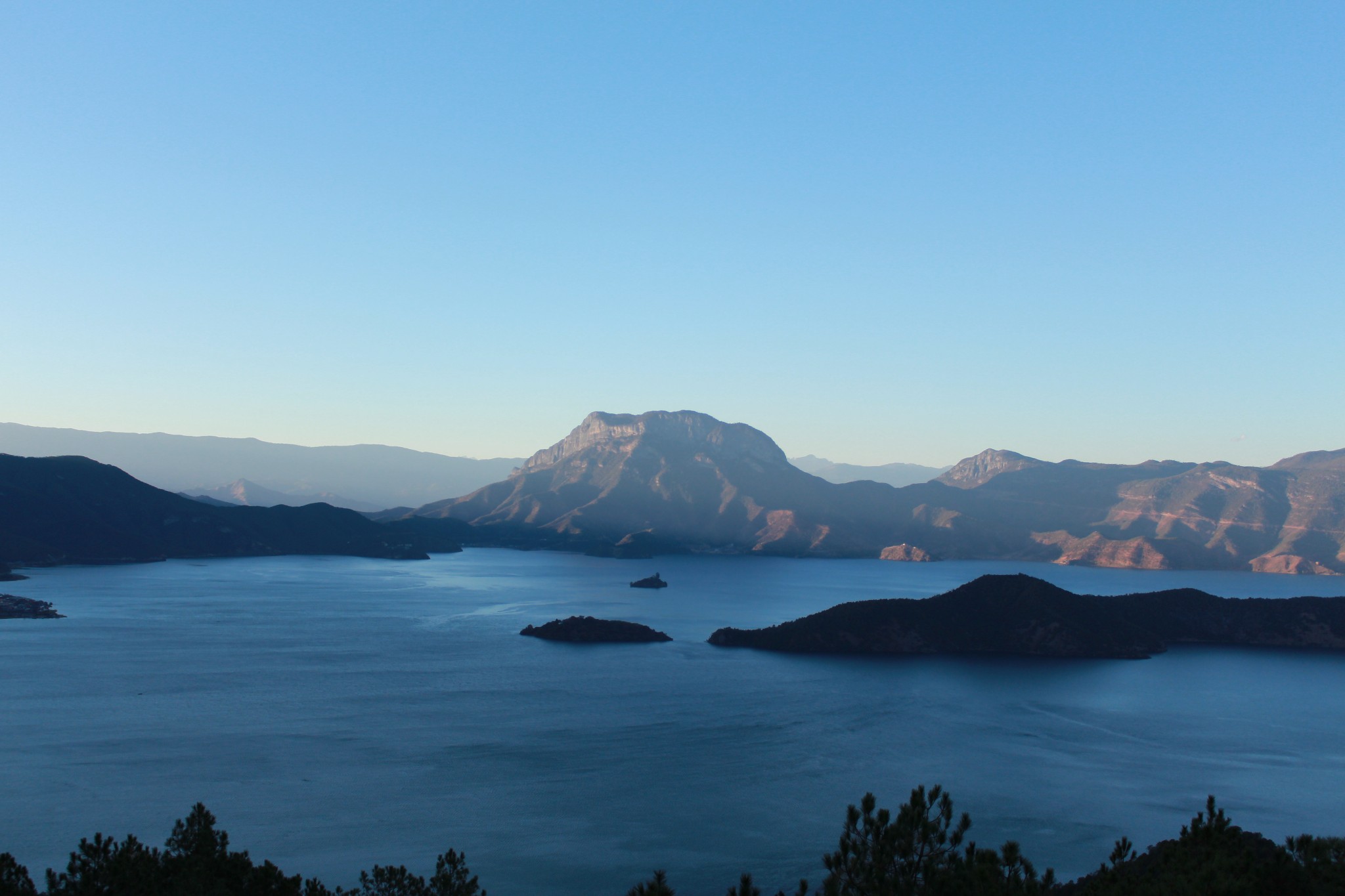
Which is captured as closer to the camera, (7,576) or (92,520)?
(7,576)

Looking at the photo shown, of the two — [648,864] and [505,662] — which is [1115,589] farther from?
[648,864]

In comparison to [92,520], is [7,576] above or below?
below

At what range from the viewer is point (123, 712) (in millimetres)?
55469

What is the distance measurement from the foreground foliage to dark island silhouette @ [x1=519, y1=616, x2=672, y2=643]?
222ft

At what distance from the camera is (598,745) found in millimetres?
50594

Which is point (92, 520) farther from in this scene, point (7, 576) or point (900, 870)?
point (900, 870)

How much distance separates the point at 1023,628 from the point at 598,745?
178ft

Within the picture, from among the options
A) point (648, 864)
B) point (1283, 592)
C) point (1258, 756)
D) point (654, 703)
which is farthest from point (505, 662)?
point (1283, 592)

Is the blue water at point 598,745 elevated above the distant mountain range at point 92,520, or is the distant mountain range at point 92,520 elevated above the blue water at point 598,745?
the distant mountain range at point 92,520

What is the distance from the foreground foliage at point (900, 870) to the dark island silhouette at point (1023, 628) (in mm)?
64558

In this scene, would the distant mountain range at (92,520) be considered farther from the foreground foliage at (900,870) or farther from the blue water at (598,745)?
the foreground foliage at (900,870)

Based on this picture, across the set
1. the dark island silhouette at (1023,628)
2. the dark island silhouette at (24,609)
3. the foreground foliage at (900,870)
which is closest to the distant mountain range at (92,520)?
the dark island silhouette at (24,609)

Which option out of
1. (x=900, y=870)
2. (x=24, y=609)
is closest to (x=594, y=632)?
(x=24, y=609)

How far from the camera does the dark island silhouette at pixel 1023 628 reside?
8844 cm
